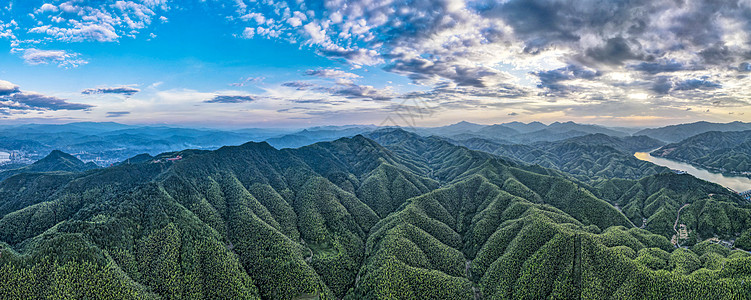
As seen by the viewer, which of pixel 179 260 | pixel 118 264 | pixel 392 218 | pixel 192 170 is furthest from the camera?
pixel 192 170

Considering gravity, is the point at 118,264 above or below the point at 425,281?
above

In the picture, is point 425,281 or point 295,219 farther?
point 295,219

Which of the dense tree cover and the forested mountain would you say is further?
the dense tree cover

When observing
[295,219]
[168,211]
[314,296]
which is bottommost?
[314,296]

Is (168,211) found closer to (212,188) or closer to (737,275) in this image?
(212,188)

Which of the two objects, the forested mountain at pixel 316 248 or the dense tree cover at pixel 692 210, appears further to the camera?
the dense tree cover at pixel 692 210

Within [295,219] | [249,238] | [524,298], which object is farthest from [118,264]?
[524,298]

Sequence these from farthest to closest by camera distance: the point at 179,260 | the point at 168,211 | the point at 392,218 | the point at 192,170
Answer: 1. the point at 192,170
2. the point at 392,218
3. the point at 168,211
4. the point at 179,260
